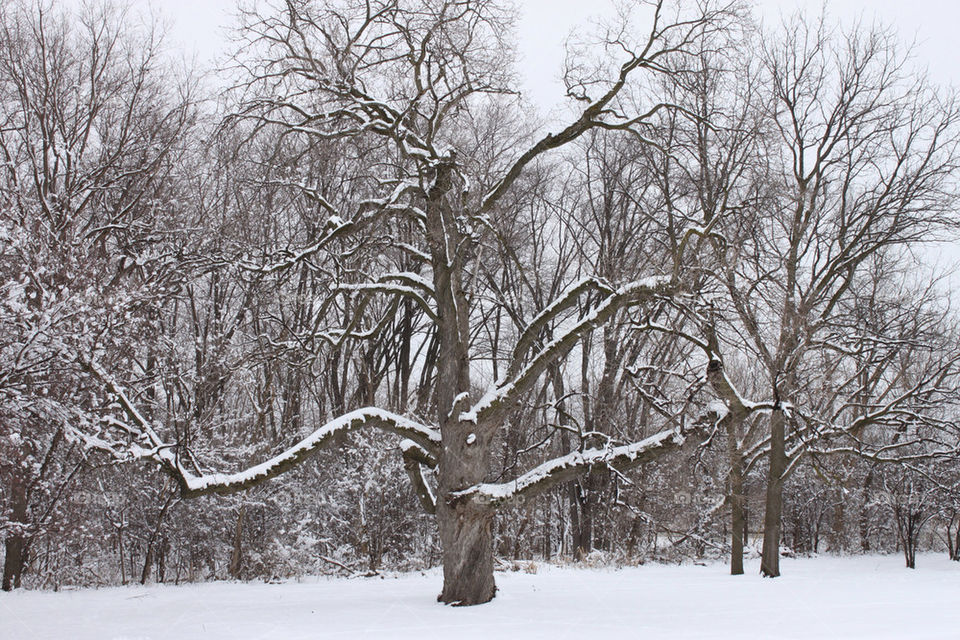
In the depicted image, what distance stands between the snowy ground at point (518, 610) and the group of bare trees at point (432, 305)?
116 cm

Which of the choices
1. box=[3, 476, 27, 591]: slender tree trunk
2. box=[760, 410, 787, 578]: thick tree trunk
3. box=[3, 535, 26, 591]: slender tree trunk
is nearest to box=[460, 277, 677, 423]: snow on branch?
box=[760, 410, 787, 578]: thick tree trunk

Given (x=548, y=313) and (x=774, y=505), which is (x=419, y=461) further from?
(x=774, y=505)

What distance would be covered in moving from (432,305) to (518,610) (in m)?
9.81

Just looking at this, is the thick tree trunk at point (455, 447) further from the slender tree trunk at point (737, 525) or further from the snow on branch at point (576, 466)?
the slender tree trunk at point (737, 525)

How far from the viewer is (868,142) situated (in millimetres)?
16156

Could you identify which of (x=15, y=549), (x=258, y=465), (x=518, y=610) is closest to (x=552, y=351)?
(x=518, y=610)

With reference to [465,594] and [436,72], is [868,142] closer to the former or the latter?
[436,72]

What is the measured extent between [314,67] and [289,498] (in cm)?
1020

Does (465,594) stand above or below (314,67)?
below

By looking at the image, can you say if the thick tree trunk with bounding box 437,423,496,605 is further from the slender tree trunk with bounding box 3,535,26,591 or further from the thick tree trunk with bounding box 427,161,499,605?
the slender tree trunk with bounding box 3,535,26,591

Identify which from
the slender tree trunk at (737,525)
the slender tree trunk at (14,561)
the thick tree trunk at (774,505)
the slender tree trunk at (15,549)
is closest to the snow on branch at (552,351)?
the slender tree trunk at (737,525)

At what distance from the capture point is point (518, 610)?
351 inches

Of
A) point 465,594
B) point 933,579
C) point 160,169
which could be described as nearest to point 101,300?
point 465,594

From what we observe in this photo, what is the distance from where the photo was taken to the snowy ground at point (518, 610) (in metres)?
7.42
